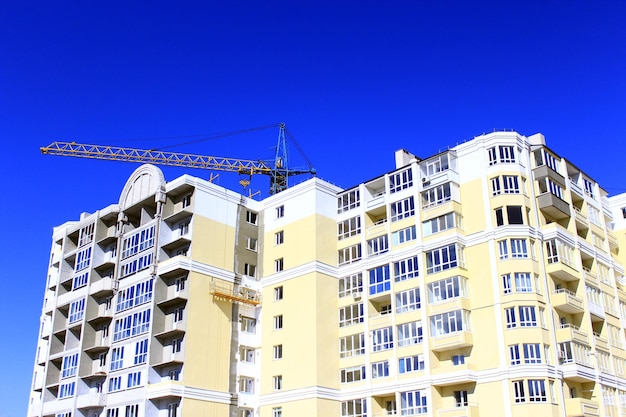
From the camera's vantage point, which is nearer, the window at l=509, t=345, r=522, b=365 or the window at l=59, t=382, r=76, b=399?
the window at l=509, t=345, r=522, b=365

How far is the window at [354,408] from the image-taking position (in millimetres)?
62344

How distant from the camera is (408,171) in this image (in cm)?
6731

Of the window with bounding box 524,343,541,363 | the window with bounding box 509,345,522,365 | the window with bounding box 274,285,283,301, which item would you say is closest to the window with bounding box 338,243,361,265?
the window with bounding box 274,285,283,301

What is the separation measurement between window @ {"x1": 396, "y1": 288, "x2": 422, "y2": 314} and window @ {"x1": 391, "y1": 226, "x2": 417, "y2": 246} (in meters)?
5.15

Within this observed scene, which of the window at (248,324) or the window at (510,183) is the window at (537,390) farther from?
the window at (248,324)

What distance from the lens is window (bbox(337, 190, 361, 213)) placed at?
71.8m

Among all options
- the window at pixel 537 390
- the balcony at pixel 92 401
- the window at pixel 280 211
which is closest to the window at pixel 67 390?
the balcony at pixel 92 401

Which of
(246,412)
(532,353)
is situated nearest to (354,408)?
(246,412)

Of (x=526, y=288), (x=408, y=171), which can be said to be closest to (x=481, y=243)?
(x=526, y=288)

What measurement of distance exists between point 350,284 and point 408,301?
8284 millimetres

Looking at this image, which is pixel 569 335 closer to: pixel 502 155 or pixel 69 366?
pixel 502 155

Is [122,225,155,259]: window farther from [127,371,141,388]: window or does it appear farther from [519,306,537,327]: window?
[519,306,537,327]: window

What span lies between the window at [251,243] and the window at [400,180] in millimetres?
16497

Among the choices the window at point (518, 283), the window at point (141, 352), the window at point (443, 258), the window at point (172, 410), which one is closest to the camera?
the window at point (518, 283)
